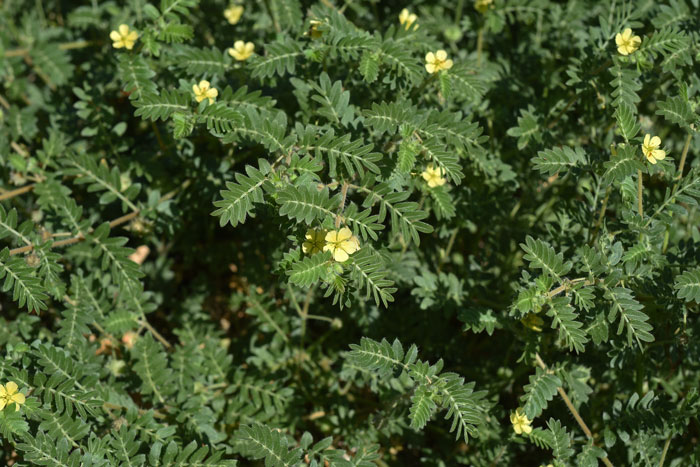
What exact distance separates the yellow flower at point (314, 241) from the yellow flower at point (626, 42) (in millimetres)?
1581

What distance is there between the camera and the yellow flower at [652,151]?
8.47ft

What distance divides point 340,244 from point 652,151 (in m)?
1.32

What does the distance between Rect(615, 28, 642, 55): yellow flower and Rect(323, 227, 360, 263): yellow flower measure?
1.53 meters

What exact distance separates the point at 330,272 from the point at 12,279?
1361mm

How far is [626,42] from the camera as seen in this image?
2.88m

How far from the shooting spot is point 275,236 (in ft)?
10.2

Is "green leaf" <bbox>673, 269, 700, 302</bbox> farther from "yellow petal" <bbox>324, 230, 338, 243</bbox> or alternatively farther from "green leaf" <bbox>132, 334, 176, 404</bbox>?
"green leaf" <bbox>132, 334, 176, 404</bbox>

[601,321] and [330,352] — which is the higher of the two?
[601,321]

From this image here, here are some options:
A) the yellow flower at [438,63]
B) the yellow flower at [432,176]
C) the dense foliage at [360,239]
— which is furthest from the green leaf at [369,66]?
the yellow flower at [432,176]

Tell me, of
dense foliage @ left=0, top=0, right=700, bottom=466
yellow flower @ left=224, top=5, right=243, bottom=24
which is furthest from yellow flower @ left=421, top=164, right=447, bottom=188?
yellow flower @ left=224, top=5, right=243, bottom=24

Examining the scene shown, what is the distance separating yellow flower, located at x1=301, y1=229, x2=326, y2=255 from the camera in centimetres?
243

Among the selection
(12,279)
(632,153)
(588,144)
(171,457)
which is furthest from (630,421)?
(12,279)

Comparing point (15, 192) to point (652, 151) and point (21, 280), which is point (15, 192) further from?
point (652, 151)

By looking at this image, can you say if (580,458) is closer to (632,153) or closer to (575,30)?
(632,153)
